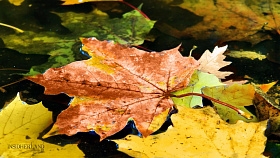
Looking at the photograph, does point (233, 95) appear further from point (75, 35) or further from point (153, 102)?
point (75, 35)

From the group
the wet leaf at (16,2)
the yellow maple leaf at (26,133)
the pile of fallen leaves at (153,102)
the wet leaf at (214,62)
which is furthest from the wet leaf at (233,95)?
the wet leaf at (16,2)

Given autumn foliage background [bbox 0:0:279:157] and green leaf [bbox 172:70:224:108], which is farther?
green leaf [bbox 172:70:224:108]

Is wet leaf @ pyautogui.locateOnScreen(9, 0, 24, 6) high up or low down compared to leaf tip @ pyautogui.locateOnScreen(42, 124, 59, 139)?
down

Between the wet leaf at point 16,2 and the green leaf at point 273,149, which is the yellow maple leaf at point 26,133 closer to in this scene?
the green leaf at point 273,149

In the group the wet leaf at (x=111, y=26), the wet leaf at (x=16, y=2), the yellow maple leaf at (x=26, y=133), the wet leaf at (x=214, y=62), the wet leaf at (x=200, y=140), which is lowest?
the wet leaf at (x=16, y=2)

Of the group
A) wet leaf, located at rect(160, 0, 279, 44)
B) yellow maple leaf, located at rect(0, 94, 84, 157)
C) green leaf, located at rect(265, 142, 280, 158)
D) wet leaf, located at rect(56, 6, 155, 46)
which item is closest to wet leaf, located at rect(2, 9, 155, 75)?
wet leaf, located at rect(56, 6, 155, 46)

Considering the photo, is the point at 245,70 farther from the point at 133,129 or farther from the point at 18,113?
the point at 18,113

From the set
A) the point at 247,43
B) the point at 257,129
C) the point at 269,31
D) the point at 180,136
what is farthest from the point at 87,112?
the point at 269,31

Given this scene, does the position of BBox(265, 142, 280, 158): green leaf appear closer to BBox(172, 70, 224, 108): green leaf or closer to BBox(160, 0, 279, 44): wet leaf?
BBox(172, 70, 224, 108): green leaf
